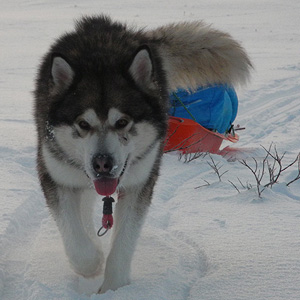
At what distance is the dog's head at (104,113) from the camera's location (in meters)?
2.86

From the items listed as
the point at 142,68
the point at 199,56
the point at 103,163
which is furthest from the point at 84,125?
the point at 199,56

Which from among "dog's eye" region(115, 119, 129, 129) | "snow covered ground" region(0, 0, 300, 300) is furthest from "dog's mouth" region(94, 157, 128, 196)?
"snow covered ground" region(0, 0, 300, 300)

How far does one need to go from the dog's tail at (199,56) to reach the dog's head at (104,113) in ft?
3.39

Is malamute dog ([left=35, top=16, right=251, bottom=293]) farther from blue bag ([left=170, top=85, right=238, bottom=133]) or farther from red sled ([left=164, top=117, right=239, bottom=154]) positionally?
blue bag ([left=170, top=85, right=238, bottom=133])

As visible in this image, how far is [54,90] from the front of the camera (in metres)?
3.13

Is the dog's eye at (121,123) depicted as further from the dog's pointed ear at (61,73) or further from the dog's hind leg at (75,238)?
the dog's hind leg at (75,238)

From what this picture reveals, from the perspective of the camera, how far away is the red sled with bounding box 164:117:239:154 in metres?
5.77

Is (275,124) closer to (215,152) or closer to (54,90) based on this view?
(215,152)

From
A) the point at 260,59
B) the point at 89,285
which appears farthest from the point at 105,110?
the point at 260,59

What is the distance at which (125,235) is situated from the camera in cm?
314

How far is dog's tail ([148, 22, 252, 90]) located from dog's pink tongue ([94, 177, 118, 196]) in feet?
4.81

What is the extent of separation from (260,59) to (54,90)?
10310 millimetres

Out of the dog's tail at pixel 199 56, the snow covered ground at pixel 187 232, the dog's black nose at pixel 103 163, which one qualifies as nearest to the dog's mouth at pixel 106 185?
the dog's black nose at pixel 103 163

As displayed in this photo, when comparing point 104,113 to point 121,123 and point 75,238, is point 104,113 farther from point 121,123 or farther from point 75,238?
point 75,238
